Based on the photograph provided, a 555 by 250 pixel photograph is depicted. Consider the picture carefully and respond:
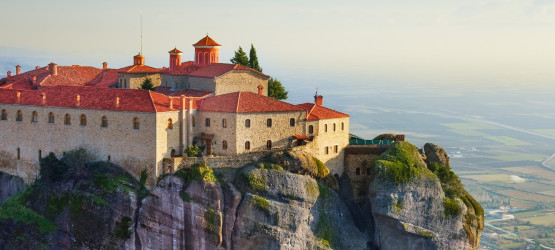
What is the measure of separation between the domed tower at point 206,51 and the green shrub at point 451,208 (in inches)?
1043

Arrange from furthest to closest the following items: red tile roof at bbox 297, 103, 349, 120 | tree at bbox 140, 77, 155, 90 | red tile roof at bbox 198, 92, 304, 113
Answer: tree at bbox 140, 77, 155, 90 → red tile roof at bbox 297, 103, 349, 120 → red tile roof at bbox 198, 92, 304, 113

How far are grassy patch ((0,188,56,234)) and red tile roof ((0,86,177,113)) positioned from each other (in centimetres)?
707

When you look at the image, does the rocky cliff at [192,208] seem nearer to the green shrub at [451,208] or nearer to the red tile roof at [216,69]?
the green shrub at [451,208]

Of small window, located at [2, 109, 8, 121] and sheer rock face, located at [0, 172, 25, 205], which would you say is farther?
sheer rock face, located at [0, 172, 25, 205]

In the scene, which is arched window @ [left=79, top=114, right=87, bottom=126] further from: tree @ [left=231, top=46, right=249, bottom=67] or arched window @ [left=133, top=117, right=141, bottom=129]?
tree @ [left=231, top=46, right=249, bottom=67]

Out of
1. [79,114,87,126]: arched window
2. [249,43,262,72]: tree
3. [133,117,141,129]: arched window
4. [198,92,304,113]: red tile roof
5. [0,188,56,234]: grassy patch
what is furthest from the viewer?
[249,43,262,72]: tree

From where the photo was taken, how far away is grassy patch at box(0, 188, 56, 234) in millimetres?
54094

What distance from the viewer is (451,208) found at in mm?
60625

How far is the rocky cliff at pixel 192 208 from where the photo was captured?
5306 centimetres

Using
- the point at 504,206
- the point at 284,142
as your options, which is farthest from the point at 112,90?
the point at 504,206

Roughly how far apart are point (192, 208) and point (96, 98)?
11216 millimetres

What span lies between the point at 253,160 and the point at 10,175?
65.5ft

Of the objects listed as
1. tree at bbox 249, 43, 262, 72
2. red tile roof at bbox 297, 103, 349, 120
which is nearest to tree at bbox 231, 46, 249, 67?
tree at bbox 249, 43, 262, 72

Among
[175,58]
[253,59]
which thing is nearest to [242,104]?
[175,58]
